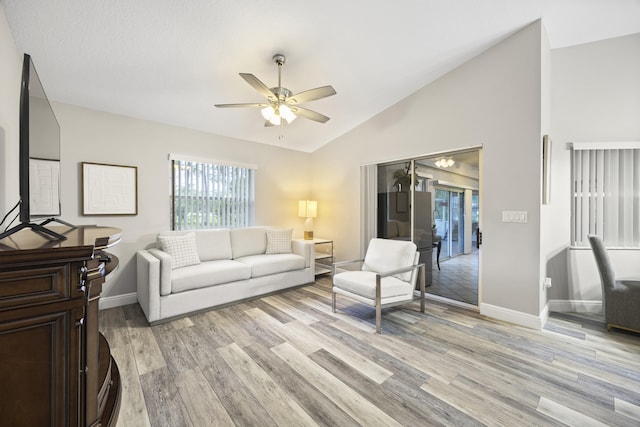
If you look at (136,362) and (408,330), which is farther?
(408,330)

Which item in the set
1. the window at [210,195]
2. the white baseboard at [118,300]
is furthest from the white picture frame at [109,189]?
the white baseboard at [118,300]

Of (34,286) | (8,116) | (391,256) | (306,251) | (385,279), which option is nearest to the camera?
(34,286)

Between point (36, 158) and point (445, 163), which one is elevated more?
point (445, 163)

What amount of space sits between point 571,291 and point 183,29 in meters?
5.05

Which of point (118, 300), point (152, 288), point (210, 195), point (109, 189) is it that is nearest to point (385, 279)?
point (152, 288)

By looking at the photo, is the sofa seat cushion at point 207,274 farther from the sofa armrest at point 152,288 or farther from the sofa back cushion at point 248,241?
the sofa back cushion at point 248,241

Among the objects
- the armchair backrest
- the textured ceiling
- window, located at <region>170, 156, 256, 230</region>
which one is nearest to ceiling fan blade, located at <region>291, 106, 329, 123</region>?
the textured ceiling

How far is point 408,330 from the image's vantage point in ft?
8.76

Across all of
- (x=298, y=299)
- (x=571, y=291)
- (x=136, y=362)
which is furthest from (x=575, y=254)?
(x=136, y=362)

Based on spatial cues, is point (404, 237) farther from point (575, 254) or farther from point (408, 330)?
point (575, 254)

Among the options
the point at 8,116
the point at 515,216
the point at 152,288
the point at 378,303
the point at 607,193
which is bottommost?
the point at 378,303

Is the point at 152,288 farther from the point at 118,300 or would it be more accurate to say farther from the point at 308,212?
the point at 308,212

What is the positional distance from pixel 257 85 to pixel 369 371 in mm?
2524

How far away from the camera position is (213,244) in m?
3.74
